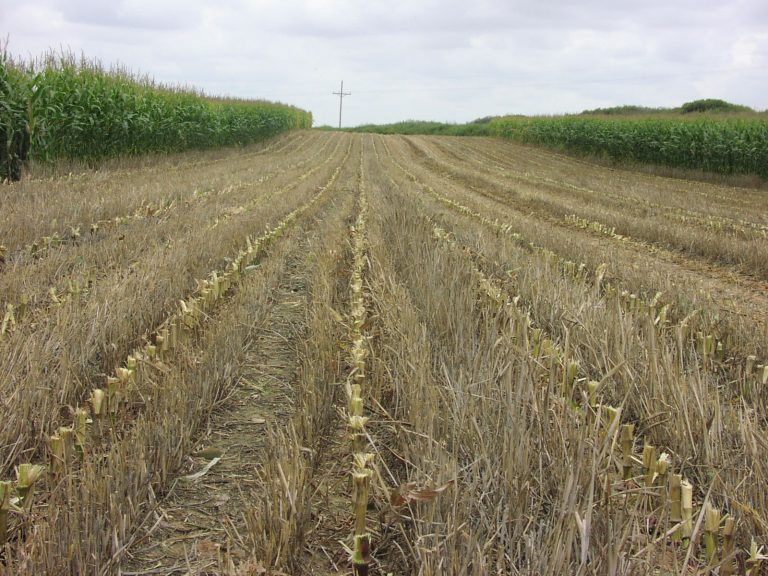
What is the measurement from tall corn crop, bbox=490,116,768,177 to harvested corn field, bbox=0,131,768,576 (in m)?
16.7

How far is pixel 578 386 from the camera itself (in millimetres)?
3035

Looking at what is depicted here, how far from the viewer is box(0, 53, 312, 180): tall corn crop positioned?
11062 mm

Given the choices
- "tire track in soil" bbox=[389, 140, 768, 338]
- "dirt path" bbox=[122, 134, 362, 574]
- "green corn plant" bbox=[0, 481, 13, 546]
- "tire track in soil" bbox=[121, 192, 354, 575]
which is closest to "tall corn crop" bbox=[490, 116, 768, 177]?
"tire track in soil" bbox=[389, 140, 768, 338]

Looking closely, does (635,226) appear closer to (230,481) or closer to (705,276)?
(705,276)

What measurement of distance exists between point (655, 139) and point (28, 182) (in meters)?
23.1

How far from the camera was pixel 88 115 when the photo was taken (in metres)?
13.6

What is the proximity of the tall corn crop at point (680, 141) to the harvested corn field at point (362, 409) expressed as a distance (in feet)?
54.9

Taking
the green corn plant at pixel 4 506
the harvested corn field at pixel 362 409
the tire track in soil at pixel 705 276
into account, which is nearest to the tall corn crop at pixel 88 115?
the harvested corn field at pixel 362 409

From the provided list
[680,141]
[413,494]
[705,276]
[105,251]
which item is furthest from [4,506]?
[680,141]

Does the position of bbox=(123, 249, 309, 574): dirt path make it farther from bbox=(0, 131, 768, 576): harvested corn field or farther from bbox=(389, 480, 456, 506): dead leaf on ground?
bbox=(389, 480, 456, 506): dead leaf on ground

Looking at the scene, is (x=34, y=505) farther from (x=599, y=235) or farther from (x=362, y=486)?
(x=599, y=235)

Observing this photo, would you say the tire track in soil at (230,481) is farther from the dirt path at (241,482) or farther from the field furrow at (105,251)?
the field furrow at (105,251)

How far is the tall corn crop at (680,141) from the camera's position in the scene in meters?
20.9

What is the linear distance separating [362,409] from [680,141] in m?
24.5
